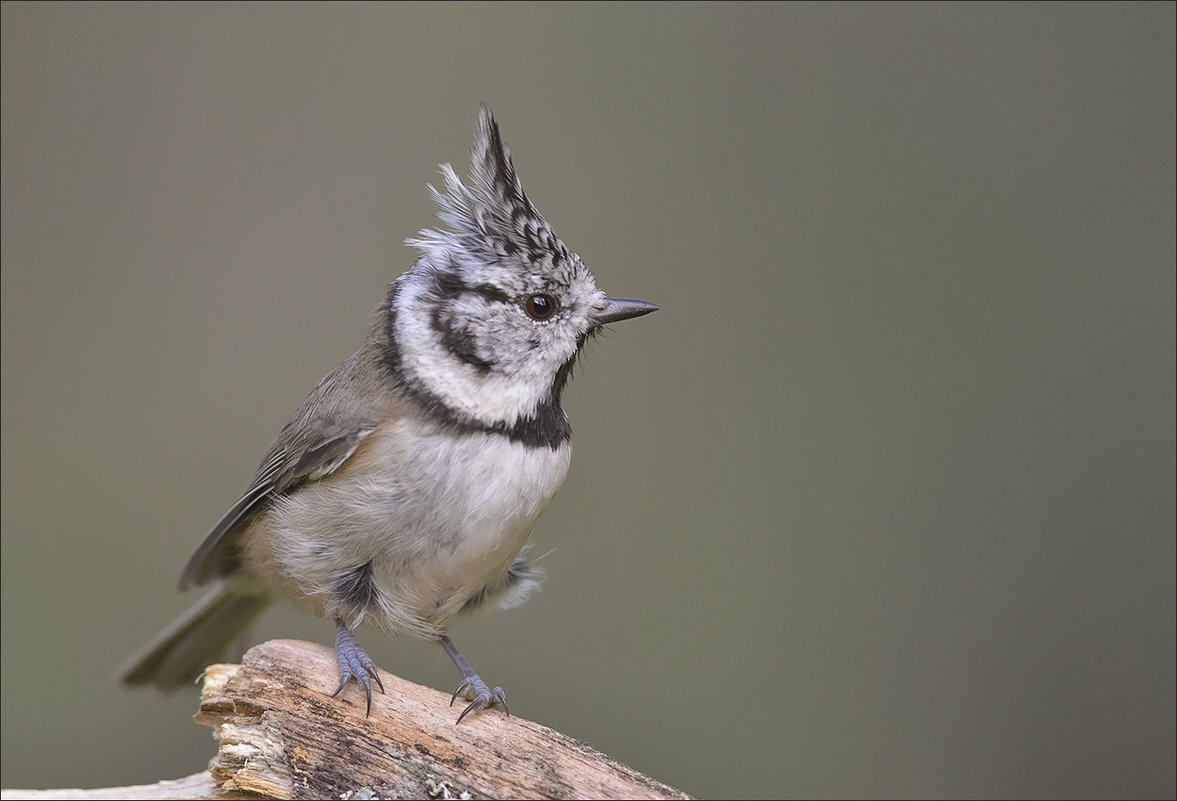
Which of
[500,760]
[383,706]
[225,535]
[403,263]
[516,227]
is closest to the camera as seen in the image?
[500,760]

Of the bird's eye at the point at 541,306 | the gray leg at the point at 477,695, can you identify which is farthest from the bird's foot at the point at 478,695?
the bird's eye at the point at 541,306

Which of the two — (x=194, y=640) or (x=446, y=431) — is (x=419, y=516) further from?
(x=194, y=640)

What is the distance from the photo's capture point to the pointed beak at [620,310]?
2.39m

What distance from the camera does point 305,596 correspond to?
2.43 metres

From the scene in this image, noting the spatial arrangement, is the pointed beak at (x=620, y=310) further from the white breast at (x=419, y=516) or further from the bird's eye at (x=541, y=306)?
the white breast at (x=419, y=516)

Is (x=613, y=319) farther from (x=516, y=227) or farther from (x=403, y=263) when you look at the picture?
(x=403, y=263)

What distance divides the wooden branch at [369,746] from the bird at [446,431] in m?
0.08

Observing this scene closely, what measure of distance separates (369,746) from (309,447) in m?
0.71

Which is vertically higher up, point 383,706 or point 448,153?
point 448,153

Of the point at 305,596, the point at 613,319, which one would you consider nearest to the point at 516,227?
the point at 613,319

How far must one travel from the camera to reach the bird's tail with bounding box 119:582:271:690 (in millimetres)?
2820

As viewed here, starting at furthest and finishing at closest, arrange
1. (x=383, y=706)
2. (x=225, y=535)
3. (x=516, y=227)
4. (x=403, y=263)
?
1. (x=403, y=263)
2. (x=225, y=535)
3. (x=516, y=227)
4. (x=383, y=706)

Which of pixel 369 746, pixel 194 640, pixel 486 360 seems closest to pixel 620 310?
pixel 486 360

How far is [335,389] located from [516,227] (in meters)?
0.59
